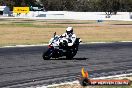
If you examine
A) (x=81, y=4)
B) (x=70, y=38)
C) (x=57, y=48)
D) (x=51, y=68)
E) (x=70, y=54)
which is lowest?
(x=81, y=4)

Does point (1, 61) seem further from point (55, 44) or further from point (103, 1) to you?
point (103, 1)

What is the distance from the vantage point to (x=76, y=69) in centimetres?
1608

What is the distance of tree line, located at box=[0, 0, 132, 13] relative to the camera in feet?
417

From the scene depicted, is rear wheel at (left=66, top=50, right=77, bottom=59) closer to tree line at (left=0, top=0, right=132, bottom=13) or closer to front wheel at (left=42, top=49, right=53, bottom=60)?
front wheel at (left=42, top=49, right=53, bottom=60)

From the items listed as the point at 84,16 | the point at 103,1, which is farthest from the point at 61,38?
the point at 103,1

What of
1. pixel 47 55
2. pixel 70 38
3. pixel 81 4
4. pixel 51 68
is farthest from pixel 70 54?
pixel 81 4

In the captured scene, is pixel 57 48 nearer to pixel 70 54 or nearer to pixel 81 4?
pixel 70 54

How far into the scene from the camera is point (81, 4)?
522ft

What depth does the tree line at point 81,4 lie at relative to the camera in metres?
127

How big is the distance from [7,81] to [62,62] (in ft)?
19.4

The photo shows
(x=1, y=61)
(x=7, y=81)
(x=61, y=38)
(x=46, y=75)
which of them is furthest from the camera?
(x=61, y=38)

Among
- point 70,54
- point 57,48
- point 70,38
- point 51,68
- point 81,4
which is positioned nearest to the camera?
point 51,68

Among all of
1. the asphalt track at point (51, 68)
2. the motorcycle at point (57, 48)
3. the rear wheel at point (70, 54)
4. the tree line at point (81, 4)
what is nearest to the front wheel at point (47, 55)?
the motorcycle at point (57, 48)

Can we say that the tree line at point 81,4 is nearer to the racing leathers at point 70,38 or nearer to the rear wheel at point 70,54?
the rear wheel at point 70,54
